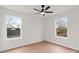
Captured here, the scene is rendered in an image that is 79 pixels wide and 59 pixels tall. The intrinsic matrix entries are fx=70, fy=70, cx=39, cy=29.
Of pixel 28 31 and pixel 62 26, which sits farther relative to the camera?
pixel 28 31

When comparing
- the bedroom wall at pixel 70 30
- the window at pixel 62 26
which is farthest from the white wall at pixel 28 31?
the window at pixel 62 26

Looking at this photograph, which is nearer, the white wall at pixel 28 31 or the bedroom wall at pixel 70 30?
the bedroom wall at pixel 70 30

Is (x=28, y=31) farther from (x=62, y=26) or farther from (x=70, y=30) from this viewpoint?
(x=70, y=30)

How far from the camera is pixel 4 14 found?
3.74 feet

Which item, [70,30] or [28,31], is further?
[28,31]

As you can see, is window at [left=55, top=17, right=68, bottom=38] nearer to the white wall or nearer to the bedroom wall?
the bedroom wall

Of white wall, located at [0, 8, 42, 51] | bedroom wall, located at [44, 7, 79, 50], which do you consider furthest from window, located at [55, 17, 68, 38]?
white wall, located at [0, 8, 42, 51]

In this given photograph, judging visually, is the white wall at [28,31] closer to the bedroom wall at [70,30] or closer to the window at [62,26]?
the bedroom wall at [70,30]

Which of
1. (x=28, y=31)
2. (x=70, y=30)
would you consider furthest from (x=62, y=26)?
(x=28, y=31)

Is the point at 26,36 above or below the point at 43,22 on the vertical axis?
below

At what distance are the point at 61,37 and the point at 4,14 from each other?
0.99 metres
